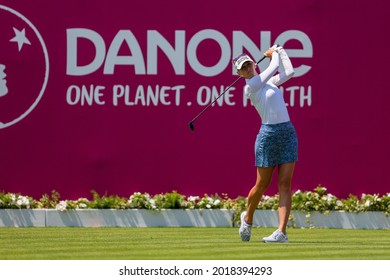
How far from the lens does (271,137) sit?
11164 millimetres

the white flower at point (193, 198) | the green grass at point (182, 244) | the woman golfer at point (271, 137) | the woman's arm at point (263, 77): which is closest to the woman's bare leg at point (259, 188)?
the woman golfer at point (271, 137)

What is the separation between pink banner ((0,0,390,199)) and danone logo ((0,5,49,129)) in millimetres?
12

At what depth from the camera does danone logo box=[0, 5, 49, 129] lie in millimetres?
13992

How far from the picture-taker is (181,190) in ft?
45.8

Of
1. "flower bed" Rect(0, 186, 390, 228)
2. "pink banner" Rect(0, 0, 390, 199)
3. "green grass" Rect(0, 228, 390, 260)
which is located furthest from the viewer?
"pink banner" Rect(0, 0, 390, 199)

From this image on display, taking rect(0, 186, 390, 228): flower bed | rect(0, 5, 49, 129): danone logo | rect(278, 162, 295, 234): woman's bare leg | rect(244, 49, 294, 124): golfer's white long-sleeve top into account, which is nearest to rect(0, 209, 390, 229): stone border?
rect(0, 186, 390, 228): flower bed

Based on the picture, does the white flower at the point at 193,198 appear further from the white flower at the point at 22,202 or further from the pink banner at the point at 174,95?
the white flower at the point at 22,202

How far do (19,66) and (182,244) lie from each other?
4.07 meters

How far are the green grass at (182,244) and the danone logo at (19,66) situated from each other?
1648 millimetres

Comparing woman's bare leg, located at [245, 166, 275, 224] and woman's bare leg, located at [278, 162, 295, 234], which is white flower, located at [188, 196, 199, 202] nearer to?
woman's bare leg, located at [245, 166, 275, 224]

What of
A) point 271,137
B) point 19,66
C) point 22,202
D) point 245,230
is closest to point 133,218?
point 22,202

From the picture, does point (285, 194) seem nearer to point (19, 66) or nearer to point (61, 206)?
point (61, 206)

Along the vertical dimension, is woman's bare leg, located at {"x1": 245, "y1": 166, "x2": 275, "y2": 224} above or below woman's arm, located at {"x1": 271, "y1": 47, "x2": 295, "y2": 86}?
below

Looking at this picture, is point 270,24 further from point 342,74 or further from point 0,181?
point 0,181
